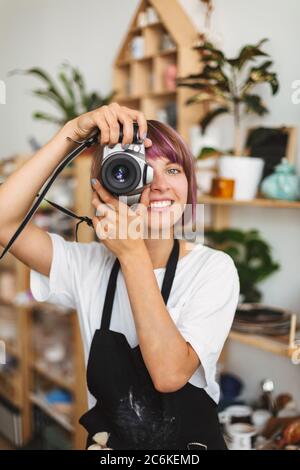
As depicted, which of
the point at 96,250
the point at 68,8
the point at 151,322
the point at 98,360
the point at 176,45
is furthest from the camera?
the point at 68,8

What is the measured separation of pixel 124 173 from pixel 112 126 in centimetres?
8

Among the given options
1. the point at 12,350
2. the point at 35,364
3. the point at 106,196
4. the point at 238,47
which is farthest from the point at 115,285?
the point at 12,350

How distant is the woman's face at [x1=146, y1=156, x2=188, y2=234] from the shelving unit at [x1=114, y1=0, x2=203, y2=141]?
35.8 inches

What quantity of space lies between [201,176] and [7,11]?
2.25 m

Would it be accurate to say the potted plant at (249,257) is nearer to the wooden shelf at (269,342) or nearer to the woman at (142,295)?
the wooden shelf at (269,342)

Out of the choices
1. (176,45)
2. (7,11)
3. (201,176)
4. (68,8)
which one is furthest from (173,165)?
(7,11)

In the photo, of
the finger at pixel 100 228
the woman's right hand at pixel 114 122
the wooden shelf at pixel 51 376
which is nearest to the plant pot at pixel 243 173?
the woman's right hand at pixel 114 122

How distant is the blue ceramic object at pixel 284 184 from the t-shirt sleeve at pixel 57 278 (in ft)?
2.44

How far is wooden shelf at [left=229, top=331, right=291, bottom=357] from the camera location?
1355 millimetres

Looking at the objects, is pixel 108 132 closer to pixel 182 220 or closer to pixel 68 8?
pixel 182 220

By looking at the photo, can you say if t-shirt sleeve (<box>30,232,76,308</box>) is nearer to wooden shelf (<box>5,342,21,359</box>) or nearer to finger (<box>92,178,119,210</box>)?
finger (<box>92,178,119,210</box>)

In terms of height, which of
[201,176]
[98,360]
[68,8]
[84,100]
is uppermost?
[68,8]

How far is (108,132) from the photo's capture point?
29.3 inches

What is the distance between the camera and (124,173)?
0.72 metres
